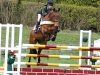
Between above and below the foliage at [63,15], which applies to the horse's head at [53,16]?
above

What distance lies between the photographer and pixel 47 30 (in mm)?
12867

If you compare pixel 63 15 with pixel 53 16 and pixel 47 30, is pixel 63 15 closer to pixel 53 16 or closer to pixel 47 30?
pixel 47 30

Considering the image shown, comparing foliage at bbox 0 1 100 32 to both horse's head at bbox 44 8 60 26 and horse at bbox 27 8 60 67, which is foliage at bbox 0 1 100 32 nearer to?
horse at bbox 27 8 60 67

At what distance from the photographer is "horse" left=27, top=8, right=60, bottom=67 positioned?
12602 millimetres

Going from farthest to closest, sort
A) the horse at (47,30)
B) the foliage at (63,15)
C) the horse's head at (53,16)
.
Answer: the foliage at (63,15) < the horse at (47,30) < the horse's head at (53,16)

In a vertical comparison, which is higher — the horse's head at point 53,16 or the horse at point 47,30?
the horse's head at point 53,16

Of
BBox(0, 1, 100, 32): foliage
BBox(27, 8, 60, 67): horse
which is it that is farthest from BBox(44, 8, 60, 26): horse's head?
BBox(0, 1, 100, 32): foliage

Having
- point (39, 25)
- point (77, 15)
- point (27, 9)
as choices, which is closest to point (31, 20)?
point (27, 9)

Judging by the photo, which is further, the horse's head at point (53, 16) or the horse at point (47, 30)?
the horse at point (47, 30)

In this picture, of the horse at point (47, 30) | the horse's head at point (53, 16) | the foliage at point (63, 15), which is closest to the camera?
the horse's head at point (53, 16)

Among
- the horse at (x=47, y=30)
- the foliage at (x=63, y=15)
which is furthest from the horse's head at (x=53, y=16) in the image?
the foliage at (x=63, y=15)

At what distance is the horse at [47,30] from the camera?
12.6 metres

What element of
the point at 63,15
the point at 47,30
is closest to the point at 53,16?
the point at 47,30

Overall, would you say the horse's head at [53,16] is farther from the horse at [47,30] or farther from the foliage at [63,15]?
the foliage at [63,15]
